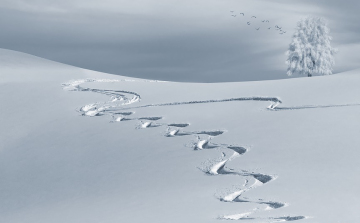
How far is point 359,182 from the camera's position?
11234 millimetres

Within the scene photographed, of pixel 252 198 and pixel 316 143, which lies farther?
pixel 316 143

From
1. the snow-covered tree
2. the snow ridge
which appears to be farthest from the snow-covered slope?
the snow-covered tree

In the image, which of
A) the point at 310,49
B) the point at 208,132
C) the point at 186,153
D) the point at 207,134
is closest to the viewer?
the point at 186,153

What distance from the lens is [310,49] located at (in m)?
42.7

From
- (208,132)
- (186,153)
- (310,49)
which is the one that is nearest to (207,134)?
(208,132)

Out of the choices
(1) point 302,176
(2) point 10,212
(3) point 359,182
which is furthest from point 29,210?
(3) point 359,182

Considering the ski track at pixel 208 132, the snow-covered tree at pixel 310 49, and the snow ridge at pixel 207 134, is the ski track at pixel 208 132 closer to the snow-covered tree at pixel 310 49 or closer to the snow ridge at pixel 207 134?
the snow ridge at pixel 207 134

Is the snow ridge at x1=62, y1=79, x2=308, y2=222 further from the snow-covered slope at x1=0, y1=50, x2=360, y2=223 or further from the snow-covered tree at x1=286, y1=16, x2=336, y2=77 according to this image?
the snow-covered tree at x1=286, y1=16, x2=336, y2=77

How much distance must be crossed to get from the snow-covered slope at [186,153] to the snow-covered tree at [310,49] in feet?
71.2

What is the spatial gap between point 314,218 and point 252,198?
1.62 metres

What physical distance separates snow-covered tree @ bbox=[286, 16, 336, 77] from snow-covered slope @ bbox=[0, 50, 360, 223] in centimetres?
2172

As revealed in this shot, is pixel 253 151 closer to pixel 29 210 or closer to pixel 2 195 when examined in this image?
pixel 29 210

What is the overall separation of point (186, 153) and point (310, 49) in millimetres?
30588

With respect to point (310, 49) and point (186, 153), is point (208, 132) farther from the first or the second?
point (310, 49)
